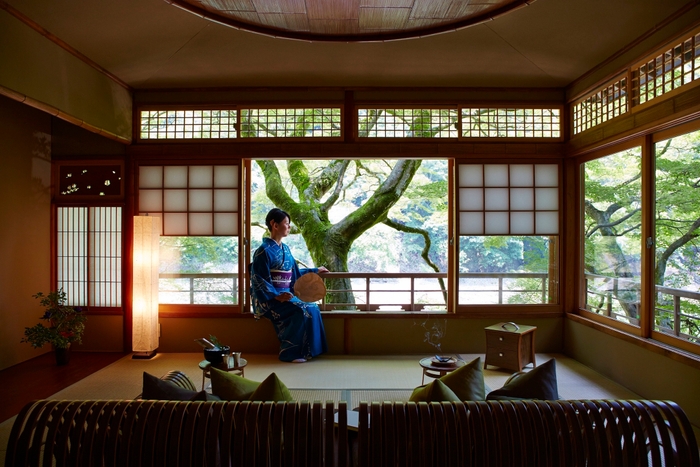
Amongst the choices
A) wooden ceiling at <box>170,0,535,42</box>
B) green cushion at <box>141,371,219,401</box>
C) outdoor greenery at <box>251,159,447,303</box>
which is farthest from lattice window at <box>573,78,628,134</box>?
green cushion at <box>141,371,219,401</box>

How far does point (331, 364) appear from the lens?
4.33 meters

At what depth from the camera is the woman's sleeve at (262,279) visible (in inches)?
174

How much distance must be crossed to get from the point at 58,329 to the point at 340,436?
386cm

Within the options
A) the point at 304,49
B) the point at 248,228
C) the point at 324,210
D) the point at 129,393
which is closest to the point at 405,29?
the point at 304,49

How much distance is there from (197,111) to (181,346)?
95.6 inches

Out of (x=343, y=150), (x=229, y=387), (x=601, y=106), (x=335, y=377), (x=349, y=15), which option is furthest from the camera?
(x=343, y=150)

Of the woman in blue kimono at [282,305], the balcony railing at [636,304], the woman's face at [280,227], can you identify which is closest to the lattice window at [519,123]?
the balcony railing at [636,304]

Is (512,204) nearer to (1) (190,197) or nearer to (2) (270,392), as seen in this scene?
(1) (190,197)

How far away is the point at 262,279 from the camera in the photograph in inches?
175

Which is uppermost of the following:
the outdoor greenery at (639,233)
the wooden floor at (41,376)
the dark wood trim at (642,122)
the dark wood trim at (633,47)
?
the dark wood trim at (633,47)

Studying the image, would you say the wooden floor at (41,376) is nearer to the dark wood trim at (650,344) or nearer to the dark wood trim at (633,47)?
the dark wood trim at (650,344)

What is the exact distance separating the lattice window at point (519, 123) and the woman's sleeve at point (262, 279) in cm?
249

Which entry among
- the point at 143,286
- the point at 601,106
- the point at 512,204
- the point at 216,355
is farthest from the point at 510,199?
the point at 143,286

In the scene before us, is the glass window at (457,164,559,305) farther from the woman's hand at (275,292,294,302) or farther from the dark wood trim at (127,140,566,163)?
the woman's hand at (275,292,294,302)
